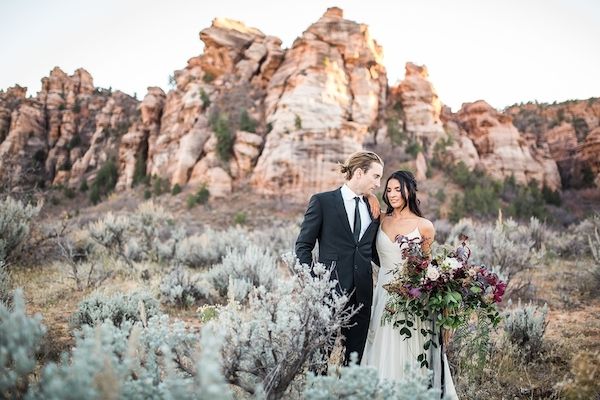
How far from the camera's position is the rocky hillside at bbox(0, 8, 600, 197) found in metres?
27.6

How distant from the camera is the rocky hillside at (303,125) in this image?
2758 centimetres

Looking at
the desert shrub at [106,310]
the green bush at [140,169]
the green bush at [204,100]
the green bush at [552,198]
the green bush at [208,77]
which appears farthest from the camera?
the green bush at [208,77]

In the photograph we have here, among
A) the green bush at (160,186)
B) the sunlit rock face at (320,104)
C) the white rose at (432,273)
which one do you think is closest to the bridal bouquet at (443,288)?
the white rose at (432,273)

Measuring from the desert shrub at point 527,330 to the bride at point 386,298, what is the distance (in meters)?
2.00

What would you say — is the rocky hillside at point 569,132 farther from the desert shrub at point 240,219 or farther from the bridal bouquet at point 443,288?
the bridal bouquet at point 443,288

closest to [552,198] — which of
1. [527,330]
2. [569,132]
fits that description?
[569,132]

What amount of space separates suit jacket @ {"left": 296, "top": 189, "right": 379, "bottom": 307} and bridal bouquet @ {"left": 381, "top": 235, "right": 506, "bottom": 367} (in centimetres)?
31

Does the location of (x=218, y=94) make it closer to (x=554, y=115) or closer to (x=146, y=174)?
(x=146, y=174)

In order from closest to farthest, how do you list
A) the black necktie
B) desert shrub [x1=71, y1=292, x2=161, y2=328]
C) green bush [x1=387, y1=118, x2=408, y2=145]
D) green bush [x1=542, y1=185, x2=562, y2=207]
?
1. the black necktie
2. desert shrub [x1=71, y1=292, x2=161, y2=328]
3. green bush [x1=542, y1=185, x2=562, y2=207]
4. green bush [x1=387, y1=118, x2=408, y2=145]

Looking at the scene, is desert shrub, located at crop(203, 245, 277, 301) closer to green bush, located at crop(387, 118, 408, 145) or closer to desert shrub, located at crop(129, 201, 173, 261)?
desert shrub, located at crop(129, 201, 173, 261)

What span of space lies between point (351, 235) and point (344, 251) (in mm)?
153

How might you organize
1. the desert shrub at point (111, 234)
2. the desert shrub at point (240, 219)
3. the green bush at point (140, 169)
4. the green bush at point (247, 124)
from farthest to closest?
the green bush at point (140, 169) → the green bush at point (247, 124) → the desert shrub at point (240, 219) → the desert shrub at point (111, 234)

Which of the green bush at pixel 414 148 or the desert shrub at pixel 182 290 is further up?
the green bush at pixel 414 148

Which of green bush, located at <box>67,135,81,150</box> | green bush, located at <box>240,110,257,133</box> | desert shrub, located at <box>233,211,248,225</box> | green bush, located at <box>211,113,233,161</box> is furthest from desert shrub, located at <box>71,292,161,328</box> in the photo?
green bush, located at <box>67,135,81,150</box>
